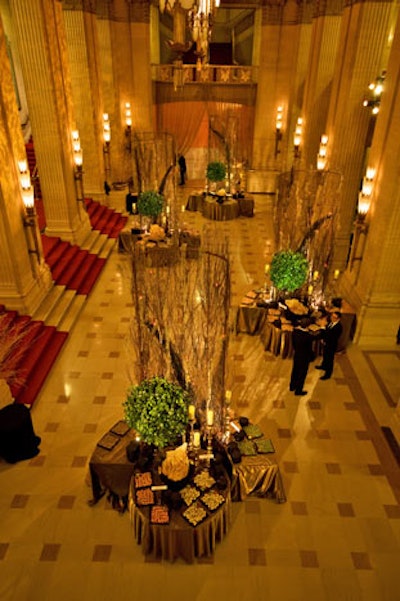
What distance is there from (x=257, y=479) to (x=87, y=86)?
40.2ft

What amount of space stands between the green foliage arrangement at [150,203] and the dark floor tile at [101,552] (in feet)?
25.4

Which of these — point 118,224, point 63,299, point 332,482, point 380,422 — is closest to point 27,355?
point 63,299

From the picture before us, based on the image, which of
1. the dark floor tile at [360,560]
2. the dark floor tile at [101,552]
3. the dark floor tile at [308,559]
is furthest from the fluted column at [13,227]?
the dark floor tile at [360,560]

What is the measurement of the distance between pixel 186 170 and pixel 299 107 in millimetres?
5528

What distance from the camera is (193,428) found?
515 cm

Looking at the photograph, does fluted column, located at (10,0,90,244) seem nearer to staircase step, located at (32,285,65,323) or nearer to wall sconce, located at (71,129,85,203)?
wall sconce, located at (71,129,85,203)

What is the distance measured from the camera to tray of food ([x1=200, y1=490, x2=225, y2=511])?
4.45 m

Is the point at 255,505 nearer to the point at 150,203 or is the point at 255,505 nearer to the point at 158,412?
the point at 158,412

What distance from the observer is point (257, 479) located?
507 centimetres

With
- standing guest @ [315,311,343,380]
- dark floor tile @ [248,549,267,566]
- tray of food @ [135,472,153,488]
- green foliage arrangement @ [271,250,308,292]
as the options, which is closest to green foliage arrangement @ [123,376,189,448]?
tray of food @ [135,472,153,488]

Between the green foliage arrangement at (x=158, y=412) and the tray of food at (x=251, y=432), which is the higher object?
the green foliage arrangement at (x=158, y=412)

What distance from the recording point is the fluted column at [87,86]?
40.6 feet

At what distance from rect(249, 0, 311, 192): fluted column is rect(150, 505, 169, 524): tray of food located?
579 inches

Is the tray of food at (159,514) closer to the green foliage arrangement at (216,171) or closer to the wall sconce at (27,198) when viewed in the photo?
the wall sconce at (27,198)
